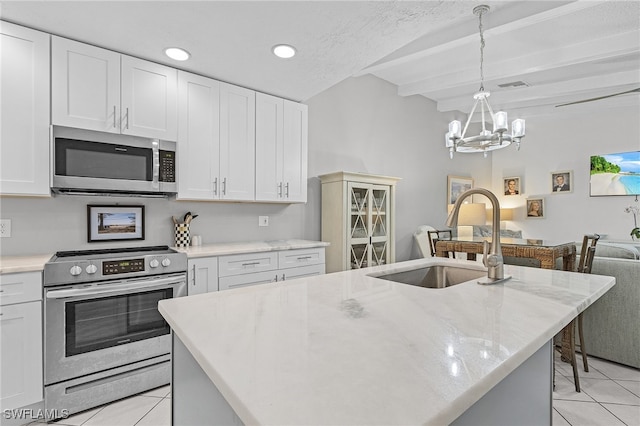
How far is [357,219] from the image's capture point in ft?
12.7

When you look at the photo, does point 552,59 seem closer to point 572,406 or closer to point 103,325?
point 572,406

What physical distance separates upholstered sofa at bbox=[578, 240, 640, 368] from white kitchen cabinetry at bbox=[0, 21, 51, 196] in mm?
4208

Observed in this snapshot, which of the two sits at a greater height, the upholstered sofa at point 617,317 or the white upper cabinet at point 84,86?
the white upper cabinet at point 84,86

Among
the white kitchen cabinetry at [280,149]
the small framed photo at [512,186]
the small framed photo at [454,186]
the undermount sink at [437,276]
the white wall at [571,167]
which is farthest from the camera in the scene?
the small framed photo at [512,186]

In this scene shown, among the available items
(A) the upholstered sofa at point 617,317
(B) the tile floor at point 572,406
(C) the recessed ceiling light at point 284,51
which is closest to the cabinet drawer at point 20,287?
(B) the tile floor at point 572,406

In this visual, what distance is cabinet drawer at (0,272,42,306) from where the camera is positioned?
1.83 meters

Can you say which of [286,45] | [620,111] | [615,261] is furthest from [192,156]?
[620,111]

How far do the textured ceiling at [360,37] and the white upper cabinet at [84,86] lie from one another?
88 mm

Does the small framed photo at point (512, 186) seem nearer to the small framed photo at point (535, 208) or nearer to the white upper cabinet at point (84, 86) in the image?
the small framed photo at point (535, 208)

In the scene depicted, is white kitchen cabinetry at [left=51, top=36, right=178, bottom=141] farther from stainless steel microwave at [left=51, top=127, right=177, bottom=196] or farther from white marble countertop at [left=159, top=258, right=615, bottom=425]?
white marble countertop at [left=159, top=258, right=615, bottom=425]

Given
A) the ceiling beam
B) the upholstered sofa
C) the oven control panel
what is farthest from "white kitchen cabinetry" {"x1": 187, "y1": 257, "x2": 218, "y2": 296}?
the ceiling beam

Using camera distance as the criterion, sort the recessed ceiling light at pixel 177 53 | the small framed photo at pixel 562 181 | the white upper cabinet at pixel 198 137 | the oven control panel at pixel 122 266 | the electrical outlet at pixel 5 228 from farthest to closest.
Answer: the small framed photo at pixel 562 181
the white upper cabinet at pixel 198 137
the recessed ceiling light at pixel 177 53
the electrical outlet at pixel 5 228
the oven control panel at pixel 122 266

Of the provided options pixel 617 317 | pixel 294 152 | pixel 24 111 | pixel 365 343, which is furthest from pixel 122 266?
pixel 617 317

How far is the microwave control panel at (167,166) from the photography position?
8.63ft
